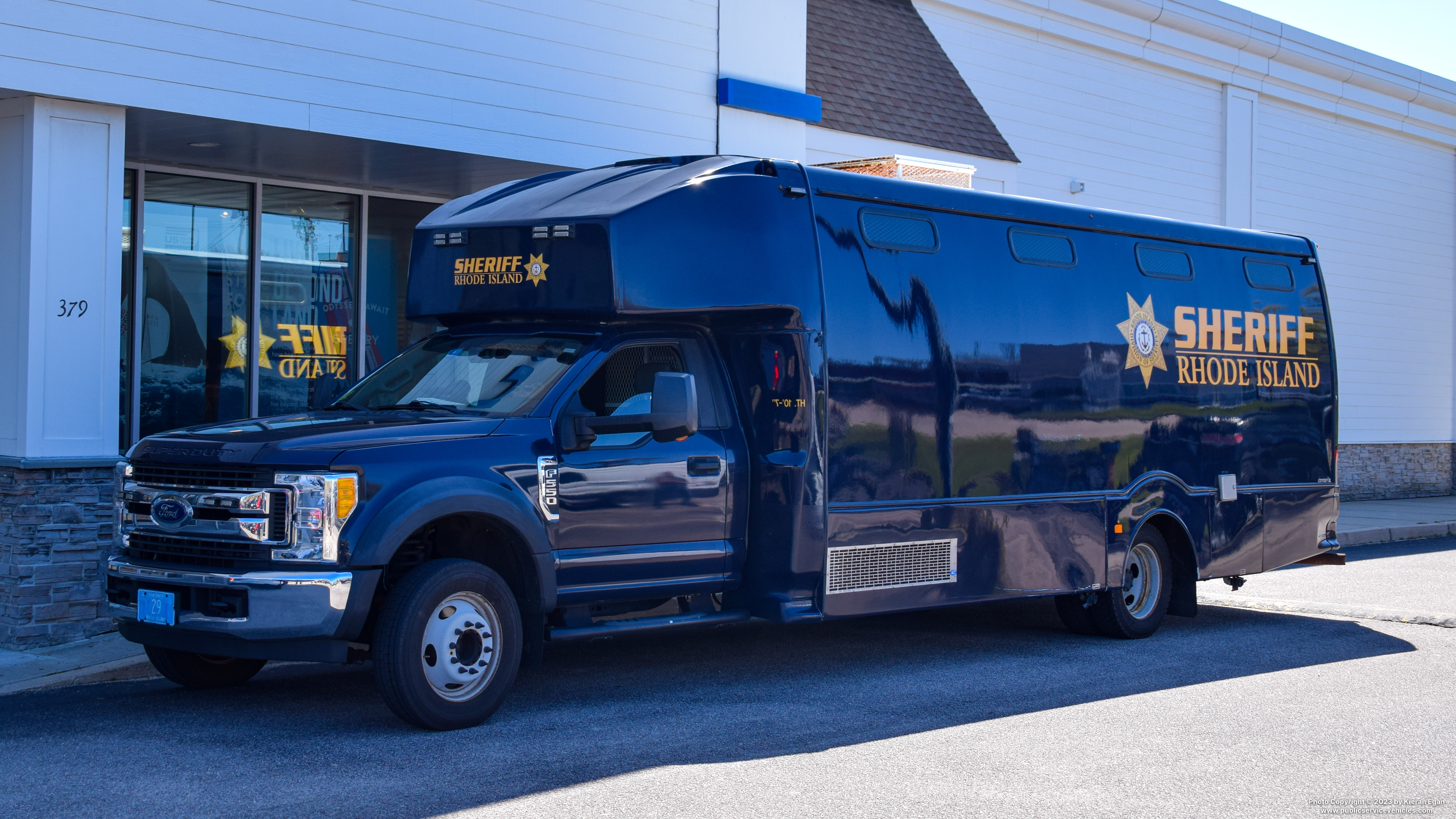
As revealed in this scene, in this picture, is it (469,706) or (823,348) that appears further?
(823,348)

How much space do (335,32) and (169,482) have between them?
5.26m

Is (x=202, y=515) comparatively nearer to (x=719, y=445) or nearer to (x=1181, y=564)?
(x=719, y=445)

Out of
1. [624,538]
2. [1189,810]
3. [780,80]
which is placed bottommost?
[1189,810]

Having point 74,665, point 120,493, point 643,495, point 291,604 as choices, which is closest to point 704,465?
point 643,495

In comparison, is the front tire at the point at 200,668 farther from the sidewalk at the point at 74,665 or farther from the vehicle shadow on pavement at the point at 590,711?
the sidewalk at the point at 74,665

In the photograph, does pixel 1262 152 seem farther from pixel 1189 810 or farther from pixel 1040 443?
pixel 1189 810

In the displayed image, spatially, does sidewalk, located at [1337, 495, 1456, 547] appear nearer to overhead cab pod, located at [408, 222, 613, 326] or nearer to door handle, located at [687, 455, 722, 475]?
door handle, located at [687, 455, 722, 475]

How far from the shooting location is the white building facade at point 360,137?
9.46 metres

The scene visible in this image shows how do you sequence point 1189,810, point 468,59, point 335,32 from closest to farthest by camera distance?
point 1189,810 → point 335,32 → point 468,59

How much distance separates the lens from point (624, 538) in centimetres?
749

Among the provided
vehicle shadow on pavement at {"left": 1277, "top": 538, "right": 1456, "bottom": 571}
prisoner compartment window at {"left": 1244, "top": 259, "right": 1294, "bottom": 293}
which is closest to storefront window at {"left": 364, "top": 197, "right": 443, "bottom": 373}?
prisoner compartment window at {"left": 1244, "top": 259, "right": 1294, "bottom": 293}

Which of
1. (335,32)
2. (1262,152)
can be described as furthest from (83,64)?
(1262,152)

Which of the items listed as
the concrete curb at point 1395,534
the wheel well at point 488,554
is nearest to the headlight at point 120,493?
the wheel well at point 488,554

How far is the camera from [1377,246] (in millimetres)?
25031
